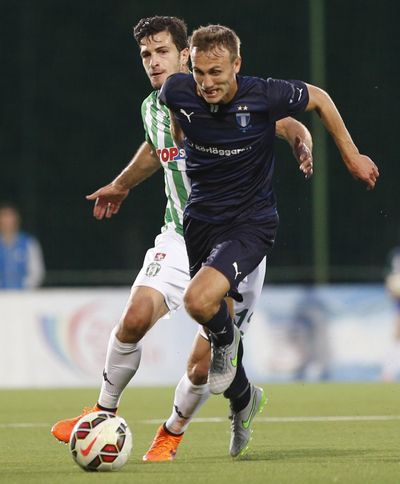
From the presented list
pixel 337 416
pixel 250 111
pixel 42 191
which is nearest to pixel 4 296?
Answer: pixel 42 191

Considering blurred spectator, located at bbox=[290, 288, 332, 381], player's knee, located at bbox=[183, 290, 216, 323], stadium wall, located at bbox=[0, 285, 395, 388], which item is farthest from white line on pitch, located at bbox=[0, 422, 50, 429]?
blurred spectator, located at bbox=[290, 288, 332, 381]

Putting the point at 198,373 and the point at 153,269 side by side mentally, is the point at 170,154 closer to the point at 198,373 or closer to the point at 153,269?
the point at 153,269

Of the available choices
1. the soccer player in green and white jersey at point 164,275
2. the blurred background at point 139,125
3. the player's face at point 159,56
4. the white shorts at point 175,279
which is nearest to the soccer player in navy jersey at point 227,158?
the soccer player in green and white jersey at point 164,275

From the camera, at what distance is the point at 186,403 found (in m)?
7.25

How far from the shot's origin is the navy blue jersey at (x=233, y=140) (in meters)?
6.84

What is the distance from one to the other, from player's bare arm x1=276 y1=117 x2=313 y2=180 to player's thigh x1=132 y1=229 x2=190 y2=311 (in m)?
0.92

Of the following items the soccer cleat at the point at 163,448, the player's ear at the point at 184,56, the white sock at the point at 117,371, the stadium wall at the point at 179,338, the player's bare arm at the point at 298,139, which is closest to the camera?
the player's bare arm at the point at 298,139

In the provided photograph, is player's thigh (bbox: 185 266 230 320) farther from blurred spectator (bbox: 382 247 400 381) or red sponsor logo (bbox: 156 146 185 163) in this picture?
blurred spectator (bbox: 382 247 400 381)

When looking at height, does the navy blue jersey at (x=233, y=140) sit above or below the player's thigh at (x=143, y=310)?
above

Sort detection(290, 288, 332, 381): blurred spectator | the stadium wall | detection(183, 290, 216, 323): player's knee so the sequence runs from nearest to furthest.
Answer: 1. detection(183, 290, 216, 323): player's knee
2. the stadium wall
3. detection(290, 288, 332, 381): blurred spectator

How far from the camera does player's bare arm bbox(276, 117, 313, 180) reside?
274 inches

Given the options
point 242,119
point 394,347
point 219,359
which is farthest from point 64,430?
point 394,347

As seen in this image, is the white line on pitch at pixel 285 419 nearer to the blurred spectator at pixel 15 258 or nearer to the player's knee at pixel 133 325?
the player's knee at pixel 133 325

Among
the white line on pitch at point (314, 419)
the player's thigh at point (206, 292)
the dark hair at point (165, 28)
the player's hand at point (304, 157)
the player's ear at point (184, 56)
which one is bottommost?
the white line on pitch at point (314, 419)
